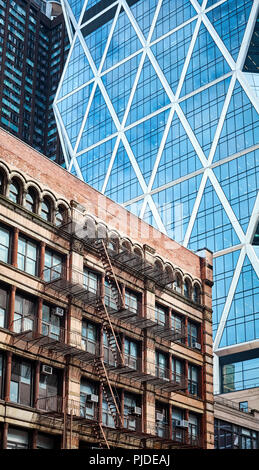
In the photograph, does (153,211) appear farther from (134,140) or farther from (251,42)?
(251,42)

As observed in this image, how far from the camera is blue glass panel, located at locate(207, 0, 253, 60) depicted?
416 ft

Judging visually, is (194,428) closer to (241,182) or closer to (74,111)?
(241,182)

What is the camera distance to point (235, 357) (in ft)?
362

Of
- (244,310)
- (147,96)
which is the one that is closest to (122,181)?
(147,96)

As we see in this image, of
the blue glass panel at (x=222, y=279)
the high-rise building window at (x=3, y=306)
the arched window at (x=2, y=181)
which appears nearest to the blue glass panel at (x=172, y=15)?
the blue glass panel at (x=222, y=279)

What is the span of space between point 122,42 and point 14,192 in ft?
367

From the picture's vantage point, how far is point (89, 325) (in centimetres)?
4644

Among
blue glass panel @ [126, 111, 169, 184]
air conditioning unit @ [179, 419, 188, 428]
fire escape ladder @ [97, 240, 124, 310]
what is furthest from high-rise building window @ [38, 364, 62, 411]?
blue glass panel @ [126, 111, 169, 184]

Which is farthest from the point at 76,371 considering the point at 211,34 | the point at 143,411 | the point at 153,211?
the point at 211,34

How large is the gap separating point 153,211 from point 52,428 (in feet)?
301

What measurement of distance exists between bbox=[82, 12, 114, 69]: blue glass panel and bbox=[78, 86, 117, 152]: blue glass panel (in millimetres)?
7566

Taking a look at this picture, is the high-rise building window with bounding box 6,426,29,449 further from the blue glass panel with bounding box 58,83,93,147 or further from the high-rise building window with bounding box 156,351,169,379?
the blue glass panel with bounding box 58,83,93,147

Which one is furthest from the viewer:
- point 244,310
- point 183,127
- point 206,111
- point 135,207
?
point 135,207

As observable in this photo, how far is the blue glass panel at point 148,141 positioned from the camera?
135375 millimetres
